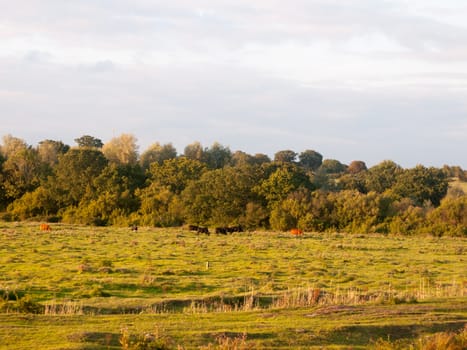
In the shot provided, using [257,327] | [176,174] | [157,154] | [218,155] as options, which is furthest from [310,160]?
[257,327]

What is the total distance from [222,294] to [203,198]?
47723 millimetres

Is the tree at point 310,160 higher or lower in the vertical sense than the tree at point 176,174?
higher

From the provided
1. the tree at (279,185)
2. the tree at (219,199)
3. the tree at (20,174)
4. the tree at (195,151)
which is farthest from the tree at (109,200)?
the tree at (195,151)

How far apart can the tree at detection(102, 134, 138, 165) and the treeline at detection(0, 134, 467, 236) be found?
30.4 ft

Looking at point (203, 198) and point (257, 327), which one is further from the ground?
point (203, 198)

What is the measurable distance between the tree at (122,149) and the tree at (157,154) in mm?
2258

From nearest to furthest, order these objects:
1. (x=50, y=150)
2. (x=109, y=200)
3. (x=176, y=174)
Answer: (x=109, y=200) < (x=176, y=174) < (x=50, y=150)

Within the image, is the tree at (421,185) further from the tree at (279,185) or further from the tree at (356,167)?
the tree at (356,167)

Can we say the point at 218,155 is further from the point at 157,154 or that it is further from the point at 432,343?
the point at 432,343

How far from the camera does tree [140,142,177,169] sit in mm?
94938

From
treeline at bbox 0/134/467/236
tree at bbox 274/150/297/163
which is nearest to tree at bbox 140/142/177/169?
treeline at bbox 0/134/467/236

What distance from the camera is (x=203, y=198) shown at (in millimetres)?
66938

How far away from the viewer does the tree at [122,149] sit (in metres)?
90.6

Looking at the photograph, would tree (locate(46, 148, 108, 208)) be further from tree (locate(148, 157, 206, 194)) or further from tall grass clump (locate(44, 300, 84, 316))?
tall grass clump (locate(44, 300, 84, 316))
